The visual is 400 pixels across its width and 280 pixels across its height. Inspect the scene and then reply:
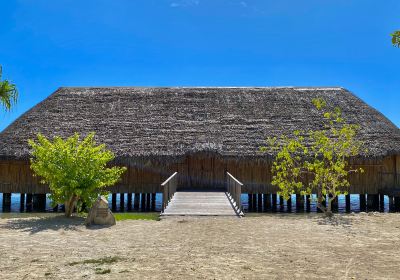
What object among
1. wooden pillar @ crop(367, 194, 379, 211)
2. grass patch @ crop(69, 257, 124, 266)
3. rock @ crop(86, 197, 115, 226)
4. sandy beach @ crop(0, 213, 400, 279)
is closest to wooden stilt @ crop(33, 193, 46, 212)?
sandy beach @ crop(0, 213, 400, 279)

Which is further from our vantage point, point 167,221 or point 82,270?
point 167,221

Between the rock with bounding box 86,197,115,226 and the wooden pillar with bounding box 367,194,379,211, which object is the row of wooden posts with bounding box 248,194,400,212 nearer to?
the wooden pillar with bounding box 367,194,379,211

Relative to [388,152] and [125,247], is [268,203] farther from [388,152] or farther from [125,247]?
[125,247]

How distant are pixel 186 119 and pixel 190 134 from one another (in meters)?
1.83

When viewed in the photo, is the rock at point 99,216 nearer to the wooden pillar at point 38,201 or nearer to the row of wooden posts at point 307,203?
the wooden pillar at point 38,201

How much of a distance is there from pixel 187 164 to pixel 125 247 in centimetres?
1359

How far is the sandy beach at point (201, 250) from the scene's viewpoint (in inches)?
247

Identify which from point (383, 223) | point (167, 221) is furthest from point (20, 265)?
point (383, 223)

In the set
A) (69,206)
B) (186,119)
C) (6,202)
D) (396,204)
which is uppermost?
(186,119)

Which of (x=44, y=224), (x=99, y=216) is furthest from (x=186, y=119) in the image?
(x=44, y=224)

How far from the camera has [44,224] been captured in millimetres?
11477

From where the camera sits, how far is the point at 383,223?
38.8 feet

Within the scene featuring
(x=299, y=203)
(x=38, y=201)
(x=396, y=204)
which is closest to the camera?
(x=38, y=201)

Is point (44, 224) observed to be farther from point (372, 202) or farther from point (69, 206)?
point (372, 202)
